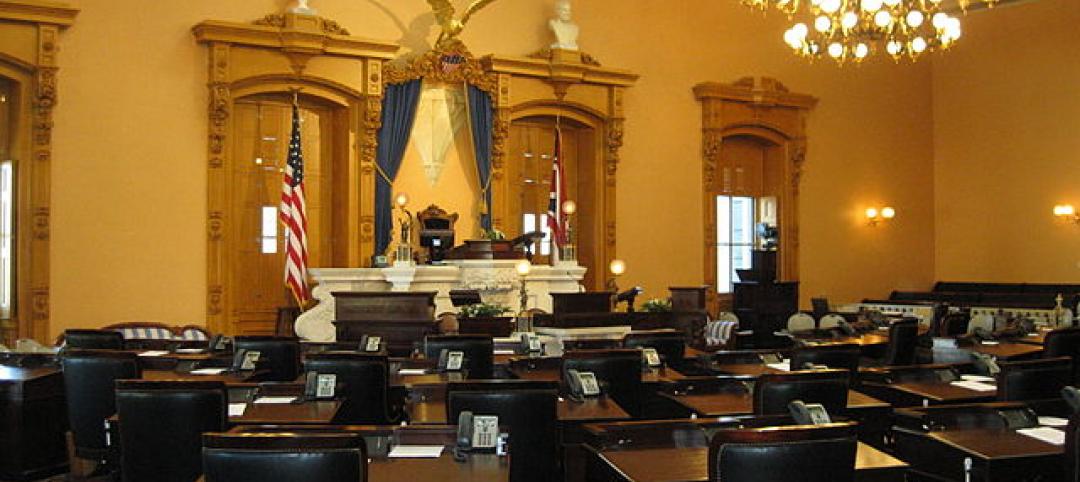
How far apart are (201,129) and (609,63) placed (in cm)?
589

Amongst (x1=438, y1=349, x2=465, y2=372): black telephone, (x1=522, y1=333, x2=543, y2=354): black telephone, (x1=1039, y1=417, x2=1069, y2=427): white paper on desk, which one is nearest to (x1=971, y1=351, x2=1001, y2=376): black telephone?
(x1=1039, y1=417, x2=1069, y2=427): white paper on desk

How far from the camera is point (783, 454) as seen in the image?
3.22 metres

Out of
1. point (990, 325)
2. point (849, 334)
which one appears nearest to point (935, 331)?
point (990, 325)

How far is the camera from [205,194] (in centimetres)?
1239

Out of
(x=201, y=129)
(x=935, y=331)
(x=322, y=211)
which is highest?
(x=201, y=129)

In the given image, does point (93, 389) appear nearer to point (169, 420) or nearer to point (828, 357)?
point (169, 420)

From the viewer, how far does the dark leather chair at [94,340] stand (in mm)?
7742

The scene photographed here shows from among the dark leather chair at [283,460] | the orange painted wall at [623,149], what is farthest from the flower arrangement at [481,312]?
the dark leather chair at [283,460]

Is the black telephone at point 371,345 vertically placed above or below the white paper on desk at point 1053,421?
above

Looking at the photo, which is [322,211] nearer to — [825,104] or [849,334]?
[849,334]

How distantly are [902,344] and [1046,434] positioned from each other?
16.2 ft

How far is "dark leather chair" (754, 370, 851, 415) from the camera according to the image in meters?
4.88

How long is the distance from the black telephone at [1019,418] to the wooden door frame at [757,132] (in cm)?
1120

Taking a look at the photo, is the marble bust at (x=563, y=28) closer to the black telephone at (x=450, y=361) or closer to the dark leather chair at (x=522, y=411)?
the black telephone at (x=450, y=361)
